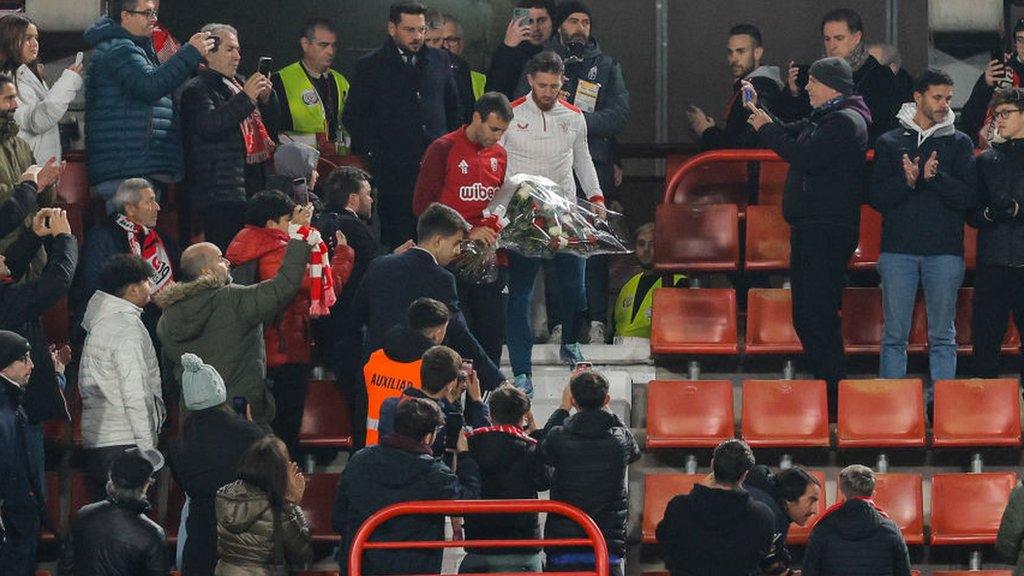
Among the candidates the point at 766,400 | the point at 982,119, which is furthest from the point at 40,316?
the point at 982,119

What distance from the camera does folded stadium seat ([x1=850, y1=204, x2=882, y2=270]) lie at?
10.7 metres

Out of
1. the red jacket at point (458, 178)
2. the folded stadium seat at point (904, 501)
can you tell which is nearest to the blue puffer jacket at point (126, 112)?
the red jacket at point (458, 178)

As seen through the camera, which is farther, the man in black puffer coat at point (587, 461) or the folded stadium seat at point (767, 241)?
the folded stadium seat at point (767, 241)

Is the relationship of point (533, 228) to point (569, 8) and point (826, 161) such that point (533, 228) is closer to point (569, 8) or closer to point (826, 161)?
point (826, 161)


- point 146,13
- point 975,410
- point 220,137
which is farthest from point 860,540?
point 146,13

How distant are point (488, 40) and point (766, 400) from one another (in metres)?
4.31

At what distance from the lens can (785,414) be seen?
975 centimetres

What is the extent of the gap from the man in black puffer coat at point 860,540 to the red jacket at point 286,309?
2.63 m

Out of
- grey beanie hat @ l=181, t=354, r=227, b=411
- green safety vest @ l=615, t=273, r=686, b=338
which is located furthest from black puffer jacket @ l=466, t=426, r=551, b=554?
green safety vest @ l=615, t=273, r=686, b=338

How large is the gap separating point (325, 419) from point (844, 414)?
96.8 inches

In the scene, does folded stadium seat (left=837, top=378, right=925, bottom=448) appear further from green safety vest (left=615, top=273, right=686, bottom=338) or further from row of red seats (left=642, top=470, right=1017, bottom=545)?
green safety vest (left=615, top=273, right=686, bottom=338)

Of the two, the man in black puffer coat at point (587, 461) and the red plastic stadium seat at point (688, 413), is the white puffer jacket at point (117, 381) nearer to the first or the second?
the man in black puffer coat at point (587, 461)

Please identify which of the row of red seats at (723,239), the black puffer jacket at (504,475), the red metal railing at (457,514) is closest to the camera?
the red metal railing at (457,514)

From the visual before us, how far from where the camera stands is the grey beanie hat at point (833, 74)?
32.3 feet
